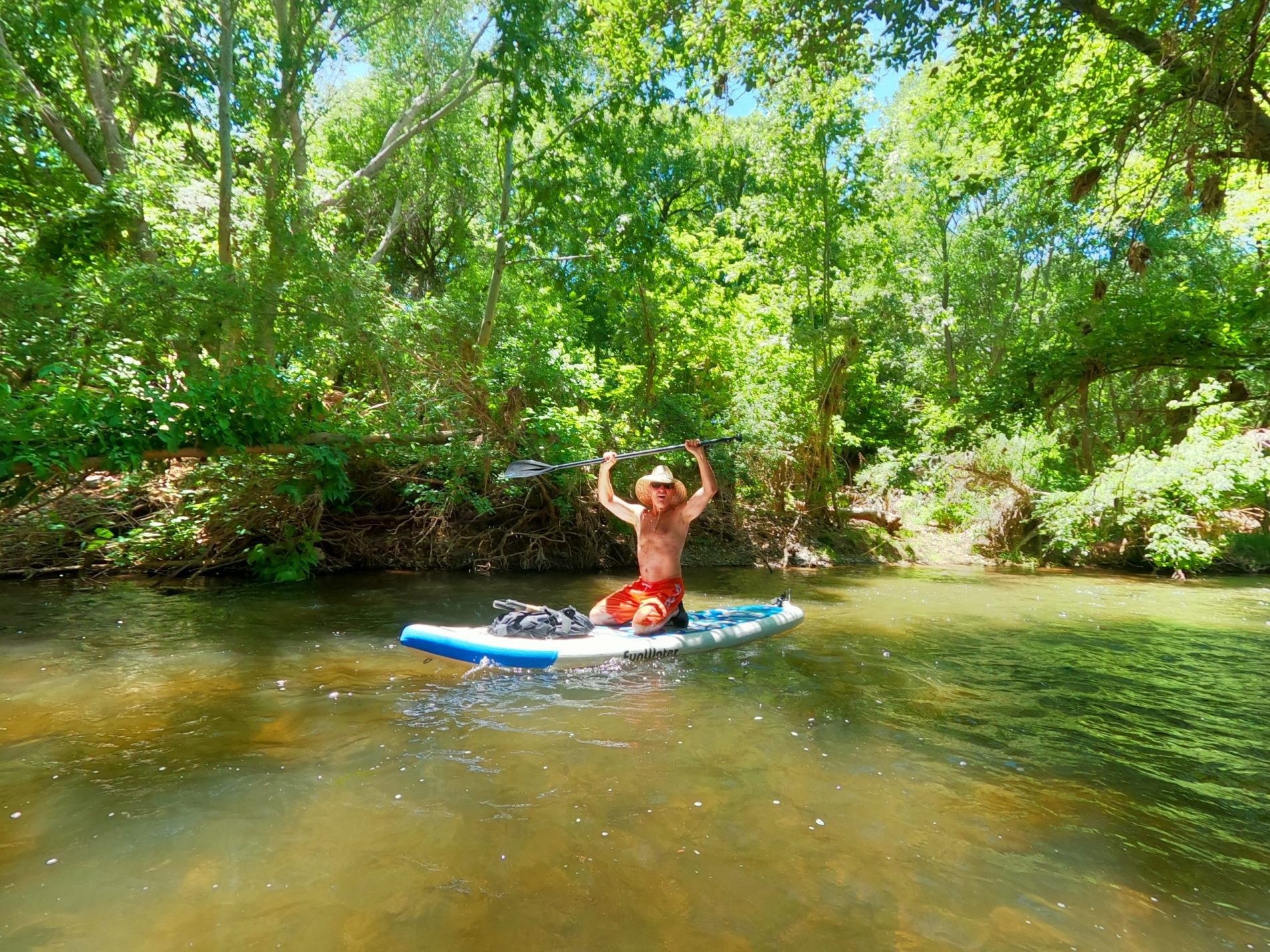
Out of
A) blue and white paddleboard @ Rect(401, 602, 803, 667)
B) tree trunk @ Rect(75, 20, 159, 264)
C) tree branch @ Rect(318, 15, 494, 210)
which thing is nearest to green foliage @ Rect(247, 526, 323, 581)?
tree trunk @ Rect(75, 20, 159, 264)

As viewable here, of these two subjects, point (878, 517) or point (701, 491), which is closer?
point (701, 491)

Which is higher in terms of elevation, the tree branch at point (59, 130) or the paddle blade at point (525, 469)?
the tree branch at point (59, 130)

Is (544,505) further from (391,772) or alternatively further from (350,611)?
(391,772)

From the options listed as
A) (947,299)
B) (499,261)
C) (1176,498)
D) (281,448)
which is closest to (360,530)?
(281,448)

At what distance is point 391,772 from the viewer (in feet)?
8.70

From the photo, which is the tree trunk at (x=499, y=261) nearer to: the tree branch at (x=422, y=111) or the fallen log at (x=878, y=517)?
the tree branch at (x=422, y=111)

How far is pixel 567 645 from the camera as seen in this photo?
432cm

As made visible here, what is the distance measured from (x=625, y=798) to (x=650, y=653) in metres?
2.04

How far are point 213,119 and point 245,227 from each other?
2.87m

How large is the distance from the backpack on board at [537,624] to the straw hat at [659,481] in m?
1.12

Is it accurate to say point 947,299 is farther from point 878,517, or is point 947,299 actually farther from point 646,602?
point 646,602

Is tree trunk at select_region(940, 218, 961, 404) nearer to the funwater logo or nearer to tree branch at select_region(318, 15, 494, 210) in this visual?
tree branch at select_region(318, 15, 494, 210)

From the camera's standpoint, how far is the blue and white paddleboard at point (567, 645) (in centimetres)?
419

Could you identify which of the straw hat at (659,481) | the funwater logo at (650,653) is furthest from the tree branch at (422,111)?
the funwater logo at (650,653)
